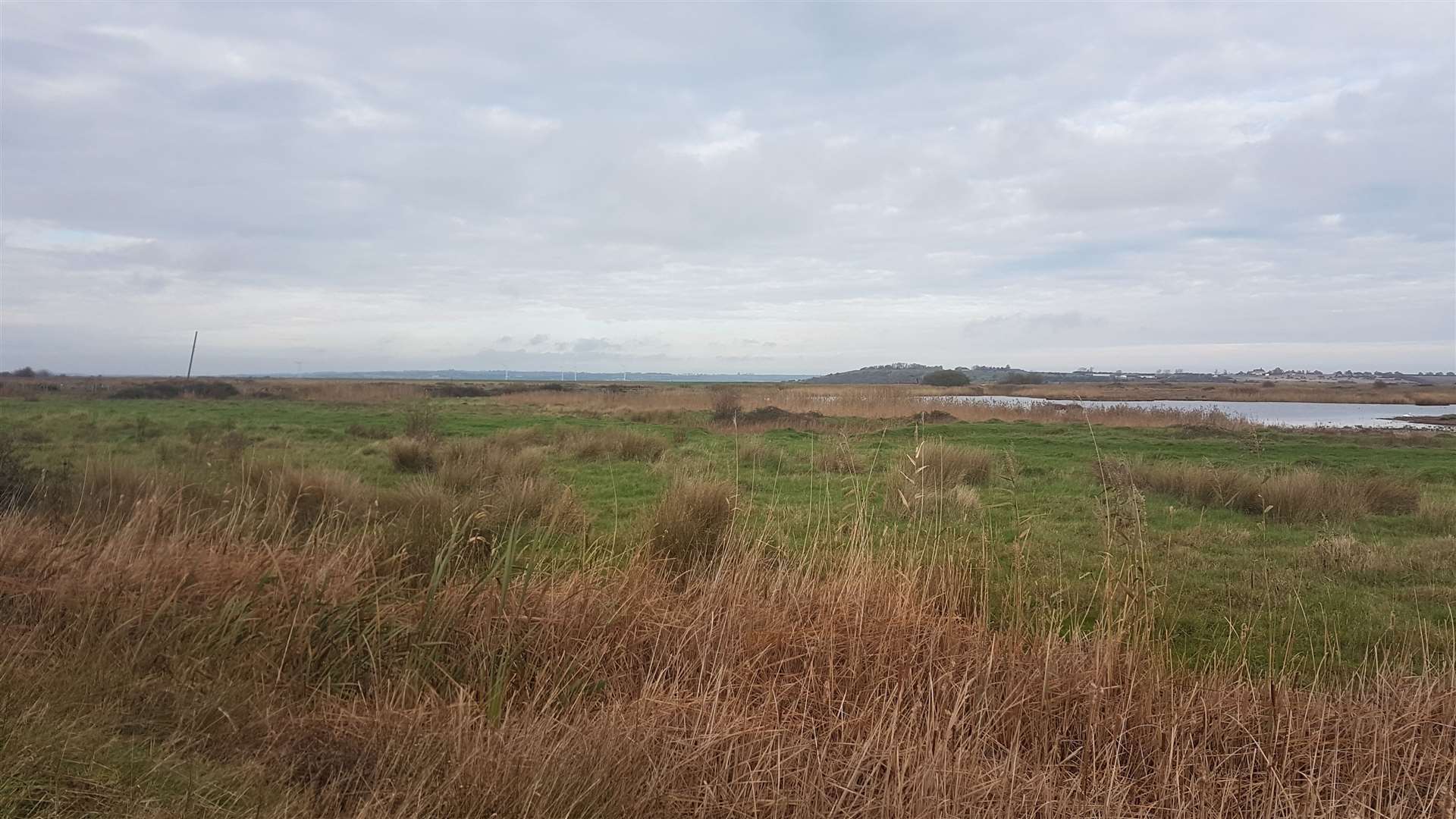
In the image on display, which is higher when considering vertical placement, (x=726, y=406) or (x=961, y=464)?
(x=726, y=406)

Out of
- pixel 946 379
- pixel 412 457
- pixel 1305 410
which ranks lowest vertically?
pixel 412 457

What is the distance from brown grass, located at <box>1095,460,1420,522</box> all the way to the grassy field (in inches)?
89.7

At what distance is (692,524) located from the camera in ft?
21.4

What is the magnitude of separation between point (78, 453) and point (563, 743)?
13.2m

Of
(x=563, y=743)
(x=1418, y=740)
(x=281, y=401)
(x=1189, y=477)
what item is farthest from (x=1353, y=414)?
(x=281, y=401)

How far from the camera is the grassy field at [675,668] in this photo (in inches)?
112

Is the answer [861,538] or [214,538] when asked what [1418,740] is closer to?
[861,538]

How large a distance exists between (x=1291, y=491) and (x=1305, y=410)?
40076 mm

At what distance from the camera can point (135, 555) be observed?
184 inches

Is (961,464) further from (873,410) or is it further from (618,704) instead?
(873,410)

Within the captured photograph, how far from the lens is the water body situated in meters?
29.5

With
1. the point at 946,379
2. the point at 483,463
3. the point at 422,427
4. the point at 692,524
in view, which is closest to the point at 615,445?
the point at 483,463

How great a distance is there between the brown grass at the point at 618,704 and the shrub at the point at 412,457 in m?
7.77

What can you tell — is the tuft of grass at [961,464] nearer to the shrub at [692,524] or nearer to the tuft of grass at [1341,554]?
the tuft of grass at [1341,554]
